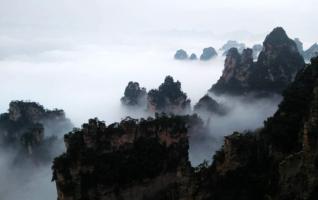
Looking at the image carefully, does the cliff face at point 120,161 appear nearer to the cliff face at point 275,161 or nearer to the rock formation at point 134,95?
the cliff face at point 275,161

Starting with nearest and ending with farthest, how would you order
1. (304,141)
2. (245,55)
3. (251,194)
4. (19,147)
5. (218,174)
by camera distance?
(304,141), (251,194), (218,174), (19,147), (245,55)

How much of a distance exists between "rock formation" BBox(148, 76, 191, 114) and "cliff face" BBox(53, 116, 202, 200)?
35497mm

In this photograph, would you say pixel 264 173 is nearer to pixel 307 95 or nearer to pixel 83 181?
pixel 307 95

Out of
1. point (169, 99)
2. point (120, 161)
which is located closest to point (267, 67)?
point (169, 99)

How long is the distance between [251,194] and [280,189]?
2.99m

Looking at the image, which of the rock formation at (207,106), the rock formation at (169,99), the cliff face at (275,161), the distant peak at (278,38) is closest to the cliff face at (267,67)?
the distant peak at (278,38)

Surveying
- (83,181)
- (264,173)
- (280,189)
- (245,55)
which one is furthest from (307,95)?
(245,55)

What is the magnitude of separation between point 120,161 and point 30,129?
122 feet

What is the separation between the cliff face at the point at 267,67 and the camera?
94875mm

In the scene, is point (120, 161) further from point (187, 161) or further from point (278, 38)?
point (278, 38)

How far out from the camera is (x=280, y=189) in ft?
121

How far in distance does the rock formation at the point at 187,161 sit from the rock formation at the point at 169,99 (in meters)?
34.0

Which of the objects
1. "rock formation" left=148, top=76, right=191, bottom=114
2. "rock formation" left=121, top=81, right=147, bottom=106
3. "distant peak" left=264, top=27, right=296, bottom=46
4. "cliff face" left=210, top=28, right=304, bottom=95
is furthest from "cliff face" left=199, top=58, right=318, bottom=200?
"rock formation" left=121, top=81, right=147, bottom=106

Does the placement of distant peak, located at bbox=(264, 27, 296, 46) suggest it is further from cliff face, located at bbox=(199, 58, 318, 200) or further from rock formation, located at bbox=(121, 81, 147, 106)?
cliff face, located at bbox=(199, 58, 318, 200)
